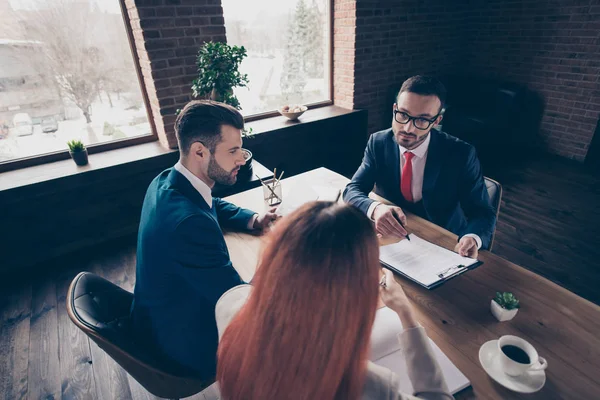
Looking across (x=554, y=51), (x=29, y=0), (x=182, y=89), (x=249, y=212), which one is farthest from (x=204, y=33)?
(x=554, y=51)

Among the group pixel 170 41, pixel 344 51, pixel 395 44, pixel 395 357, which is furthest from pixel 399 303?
pixel 395 44

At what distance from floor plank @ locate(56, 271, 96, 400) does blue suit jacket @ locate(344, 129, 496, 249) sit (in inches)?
64.4

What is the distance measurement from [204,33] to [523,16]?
12.1 feet

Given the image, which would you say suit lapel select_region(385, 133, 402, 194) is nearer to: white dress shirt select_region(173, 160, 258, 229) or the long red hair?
white dress shirt select_region(173, 160, 258, 229)

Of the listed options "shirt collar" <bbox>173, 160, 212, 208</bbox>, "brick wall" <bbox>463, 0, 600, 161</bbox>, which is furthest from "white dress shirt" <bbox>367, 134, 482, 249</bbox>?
"brick wall" <bbox>463, 0, 600, 161</bbox>

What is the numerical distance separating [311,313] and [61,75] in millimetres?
2980

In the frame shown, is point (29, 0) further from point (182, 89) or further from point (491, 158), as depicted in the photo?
point (491, 158)

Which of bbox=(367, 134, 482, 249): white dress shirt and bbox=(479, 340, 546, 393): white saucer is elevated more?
bbox=(367, 134, 482, 249): white dress shirt

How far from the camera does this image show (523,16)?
13.1ft

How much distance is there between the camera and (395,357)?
92 cm

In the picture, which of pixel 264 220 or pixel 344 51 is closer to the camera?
pixel 264 220

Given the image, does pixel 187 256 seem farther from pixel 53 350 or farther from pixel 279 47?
pixel 279 47

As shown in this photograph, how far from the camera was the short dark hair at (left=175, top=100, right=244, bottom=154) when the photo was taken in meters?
1.32

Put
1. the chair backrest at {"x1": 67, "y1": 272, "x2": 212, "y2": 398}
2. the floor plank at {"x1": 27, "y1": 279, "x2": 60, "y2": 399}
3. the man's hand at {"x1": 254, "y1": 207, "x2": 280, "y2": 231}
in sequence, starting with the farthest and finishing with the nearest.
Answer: the floor plank at {"x1": 27, "y1": 279, "x2": 60, "y2": 399}
the man's hand at {"x1": 254, "y1": 207, "x2": 280, "y2": 231}
the chair backrest at {"x1": 67, "y1": 272, "x2": 212, "y2": 398}
